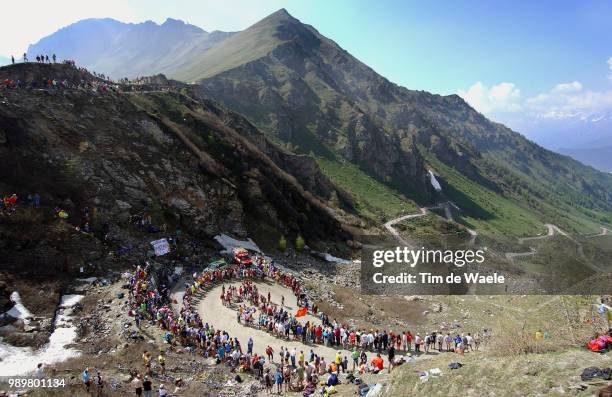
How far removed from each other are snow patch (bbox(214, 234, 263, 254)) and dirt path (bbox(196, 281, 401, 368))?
11.6 metres

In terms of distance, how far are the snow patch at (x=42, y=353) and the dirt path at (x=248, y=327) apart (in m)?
9.86

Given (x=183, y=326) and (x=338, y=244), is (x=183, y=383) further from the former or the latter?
(x=338, y=244)

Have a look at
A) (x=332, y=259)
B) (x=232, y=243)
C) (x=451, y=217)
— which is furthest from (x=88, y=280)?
(x=451, y=217)

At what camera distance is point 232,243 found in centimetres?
5641

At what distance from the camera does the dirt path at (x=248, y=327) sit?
31078mm

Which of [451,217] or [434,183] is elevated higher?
[434,183]

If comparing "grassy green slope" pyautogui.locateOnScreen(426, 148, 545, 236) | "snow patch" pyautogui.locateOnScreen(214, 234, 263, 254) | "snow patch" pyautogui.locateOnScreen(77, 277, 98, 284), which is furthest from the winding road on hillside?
"snow patch" pyautogui.locateOnScreen(77, 277, 98, 284)

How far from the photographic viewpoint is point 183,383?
2527 centimetres

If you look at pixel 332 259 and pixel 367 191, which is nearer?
pixel 332 259

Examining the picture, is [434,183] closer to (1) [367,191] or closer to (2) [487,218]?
(2) [487,218]

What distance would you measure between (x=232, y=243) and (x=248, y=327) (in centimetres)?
2296

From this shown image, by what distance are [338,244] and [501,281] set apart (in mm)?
27438

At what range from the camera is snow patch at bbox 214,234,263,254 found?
181 ft

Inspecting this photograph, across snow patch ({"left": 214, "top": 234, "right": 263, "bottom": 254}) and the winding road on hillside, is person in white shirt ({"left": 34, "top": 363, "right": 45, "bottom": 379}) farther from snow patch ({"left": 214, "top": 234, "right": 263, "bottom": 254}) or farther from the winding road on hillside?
the winding road on hillside
